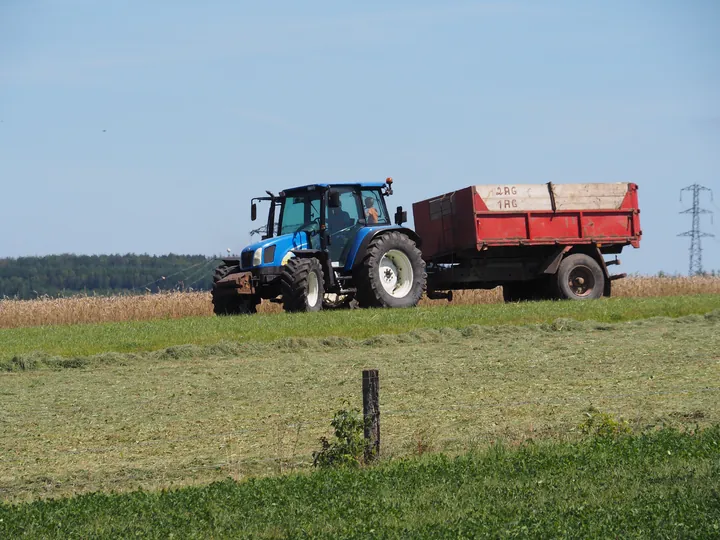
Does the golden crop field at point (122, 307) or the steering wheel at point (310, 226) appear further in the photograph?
the golden crop field at point (122, 307)

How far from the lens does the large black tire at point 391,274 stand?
2125 cm

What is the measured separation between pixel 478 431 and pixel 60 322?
66.5ft

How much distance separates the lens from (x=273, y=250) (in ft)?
68.1

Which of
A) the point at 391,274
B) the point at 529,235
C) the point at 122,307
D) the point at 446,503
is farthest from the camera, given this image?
the point at 122,307

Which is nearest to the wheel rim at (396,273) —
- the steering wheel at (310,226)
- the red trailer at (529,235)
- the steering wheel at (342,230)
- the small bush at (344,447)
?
the steering wheel at (342,230)

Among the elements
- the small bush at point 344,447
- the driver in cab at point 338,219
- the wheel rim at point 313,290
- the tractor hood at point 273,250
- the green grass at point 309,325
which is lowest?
the small bush at point 344,447

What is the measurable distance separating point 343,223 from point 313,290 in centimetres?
146

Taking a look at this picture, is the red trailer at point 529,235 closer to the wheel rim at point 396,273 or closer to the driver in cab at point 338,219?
the wheel rim at point 396,273

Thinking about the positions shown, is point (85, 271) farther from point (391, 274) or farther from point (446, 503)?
point (446, 503)

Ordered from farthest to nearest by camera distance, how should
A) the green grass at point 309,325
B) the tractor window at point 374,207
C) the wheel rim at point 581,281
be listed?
the wheel rim at point 581,281, the tractor window at point 374,207, the green grass at point 309,325

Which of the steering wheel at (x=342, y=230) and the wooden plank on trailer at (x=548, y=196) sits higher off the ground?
the wooden plank on trailer at (x=548, y=196)

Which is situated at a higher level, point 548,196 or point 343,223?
point 548,196

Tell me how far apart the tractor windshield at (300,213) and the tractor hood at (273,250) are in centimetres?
21

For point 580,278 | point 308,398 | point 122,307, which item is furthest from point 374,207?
point 122,307
